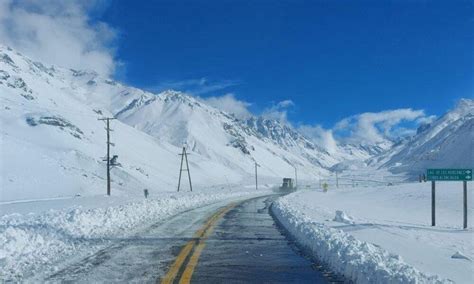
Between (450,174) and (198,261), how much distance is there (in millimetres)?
16223

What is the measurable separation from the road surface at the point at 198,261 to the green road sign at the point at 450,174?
994 cm

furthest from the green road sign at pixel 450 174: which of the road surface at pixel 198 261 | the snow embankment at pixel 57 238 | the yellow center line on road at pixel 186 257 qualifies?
the snow embankment at pixel 57 238

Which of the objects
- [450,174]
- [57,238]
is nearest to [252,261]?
[57,238]

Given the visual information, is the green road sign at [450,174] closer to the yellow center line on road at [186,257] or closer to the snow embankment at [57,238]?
the yellow center line on road at [186,257]

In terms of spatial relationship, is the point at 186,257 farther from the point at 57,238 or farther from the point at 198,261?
the point at 57,238

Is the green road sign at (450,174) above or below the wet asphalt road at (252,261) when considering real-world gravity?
above

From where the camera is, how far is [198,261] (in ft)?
41.0

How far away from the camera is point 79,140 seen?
14350 centimetres

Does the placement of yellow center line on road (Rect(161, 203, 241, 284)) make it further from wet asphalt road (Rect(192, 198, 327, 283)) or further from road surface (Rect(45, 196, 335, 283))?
wet asphalt road (Rect(192, 198, 327, 283))

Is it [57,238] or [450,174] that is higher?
[450,174]

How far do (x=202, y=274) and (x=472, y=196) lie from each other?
39.1 m

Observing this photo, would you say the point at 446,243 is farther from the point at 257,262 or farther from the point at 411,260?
the point at 257,262

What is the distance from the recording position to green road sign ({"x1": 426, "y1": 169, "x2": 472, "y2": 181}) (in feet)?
80.1

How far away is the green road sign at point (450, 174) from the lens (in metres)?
24.4
